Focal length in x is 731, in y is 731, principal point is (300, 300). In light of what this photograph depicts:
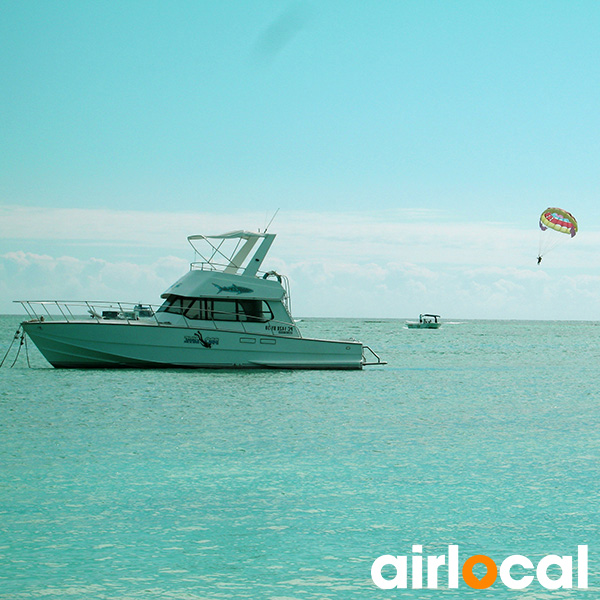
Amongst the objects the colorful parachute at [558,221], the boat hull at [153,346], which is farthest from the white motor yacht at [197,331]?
the colorful parachute at [558,221]

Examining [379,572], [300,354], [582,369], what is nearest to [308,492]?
[379,572]

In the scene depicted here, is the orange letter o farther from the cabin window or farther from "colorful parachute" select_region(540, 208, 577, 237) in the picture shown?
"colorful parachute" select_region(540, 208, 577, 237)

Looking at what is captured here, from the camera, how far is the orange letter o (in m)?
7.21

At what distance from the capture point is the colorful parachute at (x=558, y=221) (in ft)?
135

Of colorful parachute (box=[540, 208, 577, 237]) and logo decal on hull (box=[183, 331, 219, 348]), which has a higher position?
colorful parachute (box=[540, 208, 577, 237])

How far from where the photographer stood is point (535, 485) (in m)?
11.4

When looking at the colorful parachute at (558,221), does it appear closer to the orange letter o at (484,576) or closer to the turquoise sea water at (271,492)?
the turquoise sea water at (271,492)

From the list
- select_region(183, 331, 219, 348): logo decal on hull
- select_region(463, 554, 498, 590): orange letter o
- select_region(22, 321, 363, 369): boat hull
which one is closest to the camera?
select_region(463, 554, 498, 590): orange letter o

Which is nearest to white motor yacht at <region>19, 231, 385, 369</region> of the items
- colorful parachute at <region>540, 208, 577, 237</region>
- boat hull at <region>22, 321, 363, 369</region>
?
boat hull at <region>22, 321, 363, 369</region>

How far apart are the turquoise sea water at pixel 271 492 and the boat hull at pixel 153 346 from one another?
4.36 metres

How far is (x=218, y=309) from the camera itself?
89.7 feet

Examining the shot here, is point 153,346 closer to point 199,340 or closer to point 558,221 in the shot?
point 199,340

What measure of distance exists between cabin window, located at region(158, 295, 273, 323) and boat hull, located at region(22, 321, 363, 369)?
0.56 meters

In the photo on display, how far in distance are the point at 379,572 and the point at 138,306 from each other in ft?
71.3
